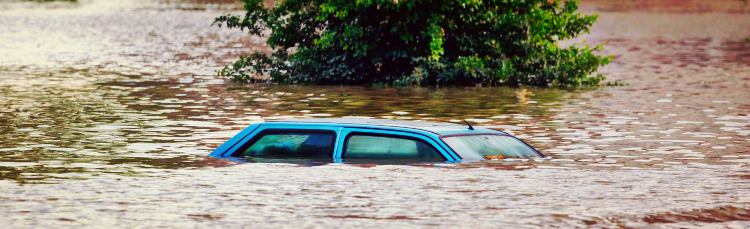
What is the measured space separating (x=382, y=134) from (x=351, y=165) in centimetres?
61

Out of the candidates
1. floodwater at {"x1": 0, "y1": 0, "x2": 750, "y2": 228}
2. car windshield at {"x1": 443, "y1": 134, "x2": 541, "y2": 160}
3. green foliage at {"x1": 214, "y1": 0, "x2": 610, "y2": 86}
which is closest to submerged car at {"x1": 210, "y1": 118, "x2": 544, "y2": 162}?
car windshield at {"x1": 443, "y1": 134, "x2": 541, "y2": 160}

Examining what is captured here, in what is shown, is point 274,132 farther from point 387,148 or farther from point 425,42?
point 425,42

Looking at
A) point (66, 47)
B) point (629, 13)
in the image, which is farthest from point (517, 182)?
point (629, 13)

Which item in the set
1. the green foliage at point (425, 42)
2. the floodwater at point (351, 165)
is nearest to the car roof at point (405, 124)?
the floodwater at point (351, 165)

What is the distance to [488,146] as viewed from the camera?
18.3m

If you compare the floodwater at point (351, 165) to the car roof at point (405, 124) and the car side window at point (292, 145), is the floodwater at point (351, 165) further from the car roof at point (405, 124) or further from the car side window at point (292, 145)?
the car roof at point (405, 124)

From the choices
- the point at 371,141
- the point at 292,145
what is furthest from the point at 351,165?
the point at 292,145

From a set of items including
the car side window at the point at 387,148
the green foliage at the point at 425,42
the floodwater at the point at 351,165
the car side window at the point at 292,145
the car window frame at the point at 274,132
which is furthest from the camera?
the green foliage at the point at 425,42

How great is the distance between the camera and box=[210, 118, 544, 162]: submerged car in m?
17.6

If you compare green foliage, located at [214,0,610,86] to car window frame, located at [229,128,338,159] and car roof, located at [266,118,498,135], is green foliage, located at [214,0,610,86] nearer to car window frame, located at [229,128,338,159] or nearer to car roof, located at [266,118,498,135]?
car window frame, located at [229,128,338,159]

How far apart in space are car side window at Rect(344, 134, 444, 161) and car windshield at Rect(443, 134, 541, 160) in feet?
0.77

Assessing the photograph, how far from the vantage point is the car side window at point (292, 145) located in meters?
18.0

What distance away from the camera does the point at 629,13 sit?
102 meters

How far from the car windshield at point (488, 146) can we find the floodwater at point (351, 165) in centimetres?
16
